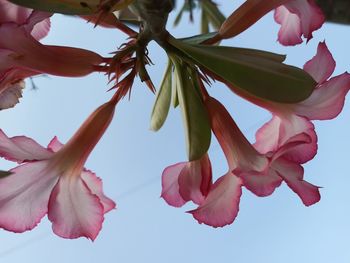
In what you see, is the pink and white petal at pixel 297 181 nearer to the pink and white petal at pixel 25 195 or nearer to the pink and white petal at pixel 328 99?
the pink and white petal at pixel 328 99

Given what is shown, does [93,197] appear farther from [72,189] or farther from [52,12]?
[52,12]

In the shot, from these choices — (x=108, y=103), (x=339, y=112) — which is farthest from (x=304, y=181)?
(x=108, y=103)

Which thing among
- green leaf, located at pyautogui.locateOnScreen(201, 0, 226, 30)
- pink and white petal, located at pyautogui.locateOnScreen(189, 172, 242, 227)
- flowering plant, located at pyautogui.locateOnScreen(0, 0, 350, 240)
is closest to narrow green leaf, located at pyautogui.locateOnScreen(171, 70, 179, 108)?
flowering plant, located at pyautogui.locateOnScreen(0, 0, 350, 240)

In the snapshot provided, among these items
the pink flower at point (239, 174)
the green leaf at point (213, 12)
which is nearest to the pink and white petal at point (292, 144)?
the pink flower at point (239, 174)

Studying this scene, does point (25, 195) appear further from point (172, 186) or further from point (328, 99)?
point (328, 99)

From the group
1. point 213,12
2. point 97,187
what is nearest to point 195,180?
point 97,187

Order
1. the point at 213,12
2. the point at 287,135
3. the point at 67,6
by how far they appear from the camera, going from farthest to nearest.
Answer: the point at 213,12, the point at 287,135, the point at 67,6
